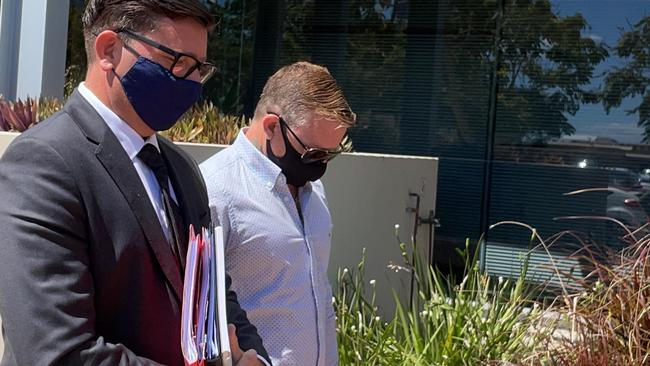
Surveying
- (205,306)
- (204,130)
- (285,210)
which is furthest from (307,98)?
(204,130)

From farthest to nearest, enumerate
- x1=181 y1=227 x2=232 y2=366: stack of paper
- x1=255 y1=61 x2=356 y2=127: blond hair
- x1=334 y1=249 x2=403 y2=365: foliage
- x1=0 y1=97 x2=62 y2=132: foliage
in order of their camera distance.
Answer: x1=0 y1=97 x2=62 y2=132: foliage → x1=334 y1=249 x2=403 y2=365: foliage → x1=255 y1=61 x2=356 y2=127: blond hair → x1=181 y1=227 x2=232 y2=366: stack of paper

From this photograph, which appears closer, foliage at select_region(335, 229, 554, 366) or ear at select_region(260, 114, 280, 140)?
ear at select_region(260, 114, 280, 140)

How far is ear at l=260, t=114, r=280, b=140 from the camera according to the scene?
3264 mm

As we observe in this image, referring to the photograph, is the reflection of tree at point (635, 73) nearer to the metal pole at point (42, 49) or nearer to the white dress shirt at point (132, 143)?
the metal pole at point (42, 49)

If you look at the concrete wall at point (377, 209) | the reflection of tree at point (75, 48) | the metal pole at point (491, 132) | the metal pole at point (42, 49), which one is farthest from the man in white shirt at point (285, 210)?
the metal pole at point (491, 132)

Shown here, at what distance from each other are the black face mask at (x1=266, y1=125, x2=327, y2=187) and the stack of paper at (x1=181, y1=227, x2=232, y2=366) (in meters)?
1.35

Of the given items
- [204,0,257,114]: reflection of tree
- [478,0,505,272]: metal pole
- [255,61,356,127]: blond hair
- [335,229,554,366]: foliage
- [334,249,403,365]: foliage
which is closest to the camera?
[255,61,356,127]: blond hair

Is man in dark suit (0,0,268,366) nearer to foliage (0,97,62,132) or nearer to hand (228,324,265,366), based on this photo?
hand (228,324,265,366)

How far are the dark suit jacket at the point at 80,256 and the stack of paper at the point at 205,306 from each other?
0.06m

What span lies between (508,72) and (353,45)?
5.51 feet

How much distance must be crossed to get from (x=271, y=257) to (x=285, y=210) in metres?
0.21

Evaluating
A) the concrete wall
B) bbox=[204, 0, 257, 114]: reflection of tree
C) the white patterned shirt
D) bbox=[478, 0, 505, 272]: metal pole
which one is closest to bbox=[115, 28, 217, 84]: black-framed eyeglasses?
the white patterned shirt

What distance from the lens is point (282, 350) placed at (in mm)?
2934

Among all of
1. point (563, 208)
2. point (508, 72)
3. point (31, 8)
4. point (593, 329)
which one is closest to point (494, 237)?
point (563, 208)
